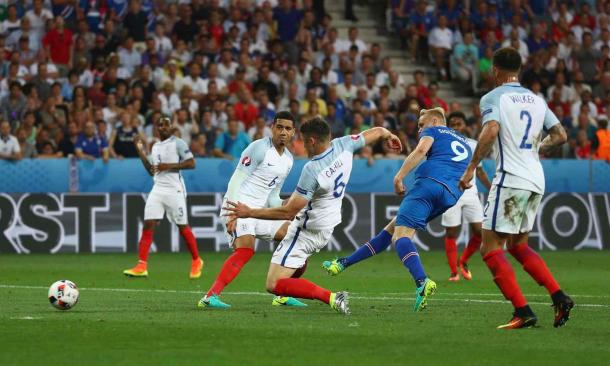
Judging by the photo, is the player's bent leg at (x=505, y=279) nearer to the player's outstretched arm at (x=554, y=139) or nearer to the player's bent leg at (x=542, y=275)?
the player's bent leg at (x=542, y=275)

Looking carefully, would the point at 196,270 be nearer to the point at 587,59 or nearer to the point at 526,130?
the point at 526,130

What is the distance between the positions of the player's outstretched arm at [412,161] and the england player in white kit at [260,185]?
1.38 m

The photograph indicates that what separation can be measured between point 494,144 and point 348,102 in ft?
54.4

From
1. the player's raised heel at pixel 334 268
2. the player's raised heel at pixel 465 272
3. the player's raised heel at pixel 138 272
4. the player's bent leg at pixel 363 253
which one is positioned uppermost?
the player's bent leg at pixel 363 253

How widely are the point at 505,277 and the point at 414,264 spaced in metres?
1.70

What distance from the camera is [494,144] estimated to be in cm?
1109

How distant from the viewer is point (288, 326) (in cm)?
1118

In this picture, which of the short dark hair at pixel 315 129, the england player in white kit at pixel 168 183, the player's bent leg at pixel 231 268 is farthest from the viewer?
the england player in white kit at pixel 168 183

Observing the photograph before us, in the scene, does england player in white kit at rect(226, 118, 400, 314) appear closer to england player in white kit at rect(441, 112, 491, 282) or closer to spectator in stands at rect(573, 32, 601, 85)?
england player in white kit at rect(441, 112, 491, 282)

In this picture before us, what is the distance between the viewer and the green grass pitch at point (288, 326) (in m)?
9.07

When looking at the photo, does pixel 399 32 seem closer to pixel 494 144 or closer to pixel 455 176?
pixel 455 176

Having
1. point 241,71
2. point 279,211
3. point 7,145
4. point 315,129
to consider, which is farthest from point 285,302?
point 241,71

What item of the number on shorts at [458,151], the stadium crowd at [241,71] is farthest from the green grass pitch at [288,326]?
the stadium crowd at [241,71]

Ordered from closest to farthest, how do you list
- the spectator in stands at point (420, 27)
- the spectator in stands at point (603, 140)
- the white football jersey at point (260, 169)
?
the white football jersey at point (260, 169)
the spectator in stands at point (603, 140)
the spectator in stands at point (420, 27)
